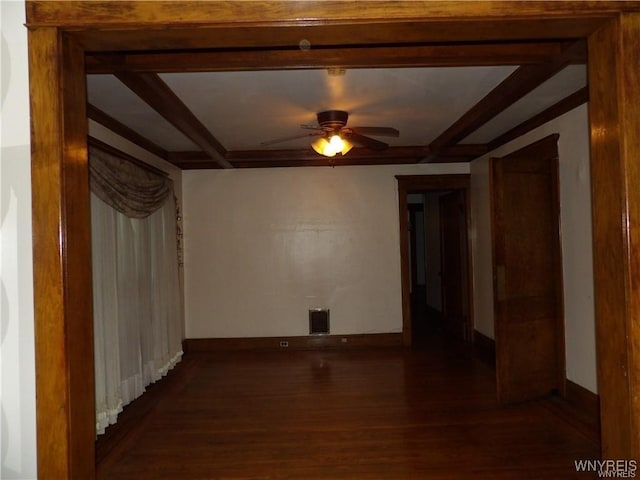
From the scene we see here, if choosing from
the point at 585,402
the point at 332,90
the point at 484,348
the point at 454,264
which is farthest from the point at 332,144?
the point at 454,264

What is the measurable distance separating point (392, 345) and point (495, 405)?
7.22 feet

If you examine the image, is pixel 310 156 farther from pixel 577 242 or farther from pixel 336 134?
pixel 577 242

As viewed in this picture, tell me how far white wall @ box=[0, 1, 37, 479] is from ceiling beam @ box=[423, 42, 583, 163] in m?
2.56

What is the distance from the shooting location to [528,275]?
388 centimetres

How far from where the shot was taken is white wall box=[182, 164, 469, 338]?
5.89 m

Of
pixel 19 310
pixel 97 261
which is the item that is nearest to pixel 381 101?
pixel 97 261

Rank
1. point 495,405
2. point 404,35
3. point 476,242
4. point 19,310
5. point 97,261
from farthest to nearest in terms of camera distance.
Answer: point 476,242 < point 495,405 < point 97,261 < point 404,35 < point 19,310

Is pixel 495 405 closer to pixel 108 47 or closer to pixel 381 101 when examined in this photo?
pixel 381 101

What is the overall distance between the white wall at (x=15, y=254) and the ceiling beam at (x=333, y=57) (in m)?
0.82

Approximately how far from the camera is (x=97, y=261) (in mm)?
3412

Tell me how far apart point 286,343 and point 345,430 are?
8.68 feet

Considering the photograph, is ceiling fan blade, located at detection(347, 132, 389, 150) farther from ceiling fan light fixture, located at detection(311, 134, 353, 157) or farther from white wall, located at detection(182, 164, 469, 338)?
white wall, located at detection(182, 164, 469, 338)

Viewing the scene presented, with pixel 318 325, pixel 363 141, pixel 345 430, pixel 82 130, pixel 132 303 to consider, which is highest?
pixel 363 141

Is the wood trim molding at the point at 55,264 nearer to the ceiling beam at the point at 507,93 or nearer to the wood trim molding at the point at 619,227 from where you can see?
the wood trim molding at the point at 619,227
